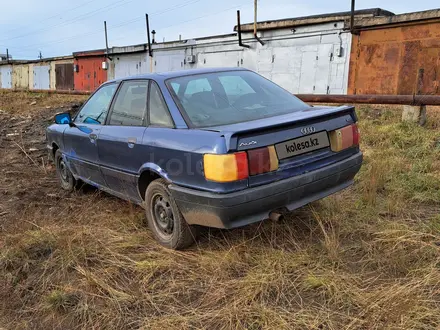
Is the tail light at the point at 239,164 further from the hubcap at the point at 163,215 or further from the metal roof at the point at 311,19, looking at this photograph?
the metal roof at the point at 311,19

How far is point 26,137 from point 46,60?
30.2 metres

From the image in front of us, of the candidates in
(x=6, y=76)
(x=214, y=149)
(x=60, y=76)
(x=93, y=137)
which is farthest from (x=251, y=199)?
(x=6, y=76)

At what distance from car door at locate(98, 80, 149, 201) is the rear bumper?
2.15 ft

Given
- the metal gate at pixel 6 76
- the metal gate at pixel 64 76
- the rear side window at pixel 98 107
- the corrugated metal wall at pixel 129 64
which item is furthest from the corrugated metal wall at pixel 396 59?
the metal gate at pixel 6 76

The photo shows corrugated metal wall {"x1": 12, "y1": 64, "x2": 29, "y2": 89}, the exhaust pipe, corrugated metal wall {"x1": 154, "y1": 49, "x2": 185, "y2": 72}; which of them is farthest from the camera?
corrugated metal wall {"x1": 12, "y1": 64, "x2": 29, "y2": 89}

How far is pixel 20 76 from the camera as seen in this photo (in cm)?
3972

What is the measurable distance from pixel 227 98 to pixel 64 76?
108 ft

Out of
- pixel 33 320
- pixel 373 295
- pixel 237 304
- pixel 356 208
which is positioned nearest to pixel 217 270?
pixel 237 304

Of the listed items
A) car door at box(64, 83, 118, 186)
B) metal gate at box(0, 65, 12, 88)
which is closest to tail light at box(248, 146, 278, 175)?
car door at box(64, 83, 118, 186)

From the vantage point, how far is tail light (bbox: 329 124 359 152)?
3.08 m

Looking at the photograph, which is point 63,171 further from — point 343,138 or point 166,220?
point 343,138

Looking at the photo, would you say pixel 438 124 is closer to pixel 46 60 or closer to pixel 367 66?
pixel 367 66

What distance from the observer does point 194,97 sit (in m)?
3.26

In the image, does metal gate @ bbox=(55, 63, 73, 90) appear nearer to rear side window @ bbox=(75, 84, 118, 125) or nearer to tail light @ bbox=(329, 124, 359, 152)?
rear side window @ bbox=(75, 84, 118, 125)
